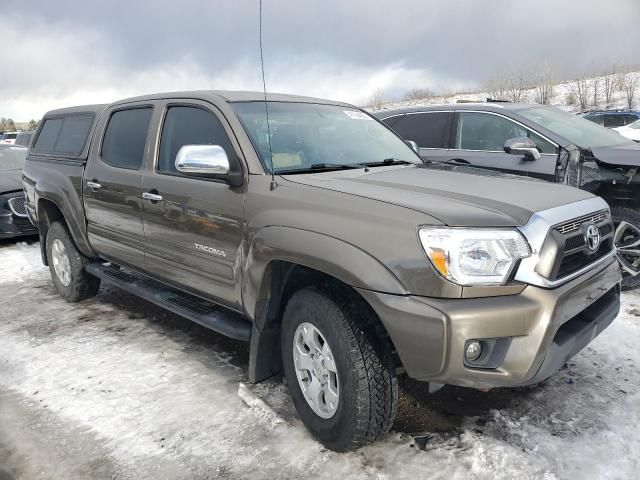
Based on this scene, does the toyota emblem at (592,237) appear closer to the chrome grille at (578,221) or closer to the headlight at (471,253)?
the chrome grille at (578,221)

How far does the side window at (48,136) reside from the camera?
5406 millimetres

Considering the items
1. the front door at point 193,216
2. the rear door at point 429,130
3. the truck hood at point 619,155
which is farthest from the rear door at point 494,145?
the front door at point 193,216

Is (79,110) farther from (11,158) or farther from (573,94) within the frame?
(573,94)

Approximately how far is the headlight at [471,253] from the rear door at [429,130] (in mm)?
3886

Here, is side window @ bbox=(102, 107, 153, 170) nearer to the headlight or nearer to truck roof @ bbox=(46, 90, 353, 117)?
truck roof @ bbox=(46, 90, 353, 117)

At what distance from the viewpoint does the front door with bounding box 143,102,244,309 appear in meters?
3.10

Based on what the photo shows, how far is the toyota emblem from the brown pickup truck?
1 centimetres

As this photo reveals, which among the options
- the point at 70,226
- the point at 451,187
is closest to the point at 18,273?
the point at 70,226

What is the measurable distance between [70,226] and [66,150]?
29.3 inches

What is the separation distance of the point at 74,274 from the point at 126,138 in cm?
163

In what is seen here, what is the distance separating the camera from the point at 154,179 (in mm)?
3693

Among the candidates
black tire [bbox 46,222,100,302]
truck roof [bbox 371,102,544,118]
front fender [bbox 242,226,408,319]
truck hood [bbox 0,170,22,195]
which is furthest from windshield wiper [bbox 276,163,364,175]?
truck hood [bbox 0,170,22,195]

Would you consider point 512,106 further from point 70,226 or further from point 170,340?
point 70,226

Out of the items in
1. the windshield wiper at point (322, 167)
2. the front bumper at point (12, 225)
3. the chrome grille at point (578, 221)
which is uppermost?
the windshield wiper at point (322, 167)
